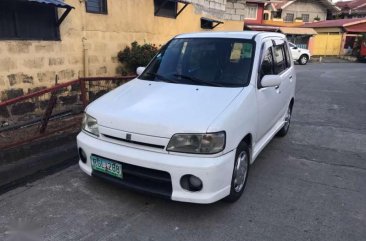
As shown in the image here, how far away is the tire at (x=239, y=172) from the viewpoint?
3.24 m

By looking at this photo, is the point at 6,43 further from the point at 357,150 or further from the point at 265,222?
the point at 357,150

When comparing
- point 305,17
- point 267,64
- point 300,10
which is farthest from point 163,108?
point 305,17

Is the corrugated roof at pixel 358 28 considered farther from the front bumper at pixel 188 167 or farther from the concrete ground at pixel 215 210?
the front bumper at pixel 188 167

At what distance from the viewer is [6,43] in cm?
604

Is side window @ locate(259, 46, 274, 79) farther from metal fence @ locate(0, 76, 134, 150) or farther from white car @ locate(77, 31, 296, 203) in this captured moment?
metal fence @ locate(0, 76, 134, 150)

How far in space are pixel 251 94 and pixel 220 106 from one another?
0.56m

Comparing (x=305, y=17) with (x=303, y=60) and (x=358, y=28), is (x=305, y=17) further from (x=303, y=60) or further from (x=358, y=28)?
(x=303, y=60)

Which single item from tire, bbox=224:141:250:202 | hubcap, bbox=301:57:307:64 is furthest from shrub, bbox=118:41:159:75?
hubcap, bbox=301:57:307:64

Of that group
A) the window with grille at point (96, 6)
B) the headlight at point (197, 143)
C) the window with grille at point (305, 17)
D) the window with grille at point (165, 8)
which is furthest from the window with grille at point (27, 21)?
the window with grille at point (305, 17)

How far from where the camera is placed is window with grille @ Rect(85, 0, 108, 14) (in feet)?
25.5

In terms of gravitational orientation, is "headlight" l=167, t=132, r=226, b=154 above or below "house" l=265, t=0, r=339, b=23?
below

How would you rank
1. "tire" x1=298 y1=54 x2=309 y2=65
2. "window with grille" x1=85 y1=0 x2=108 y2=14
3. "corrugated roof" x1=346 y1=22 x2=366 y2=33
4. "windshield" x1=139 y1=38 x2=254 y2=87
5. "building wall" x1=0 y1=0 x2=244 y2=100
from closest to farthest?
1. "windshield" x1=139 y1=38 x2=254 y2=87
2. "building wall" x1=0 y1=0 x2=244 y2=100
3. "window with grille" x1=85 y1=0 x2=108 y2=14
4. "tire" x1=298 y1=54 x2=309 y2=65
5. "corrugated roof" x1=346 y1=22 x2=366 y2=33

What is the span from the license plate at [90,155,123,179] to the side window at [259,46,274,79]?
1.98 meters

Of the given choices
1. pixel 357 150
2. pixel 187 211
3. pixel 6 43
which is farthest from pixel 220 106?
pixel 6 43
